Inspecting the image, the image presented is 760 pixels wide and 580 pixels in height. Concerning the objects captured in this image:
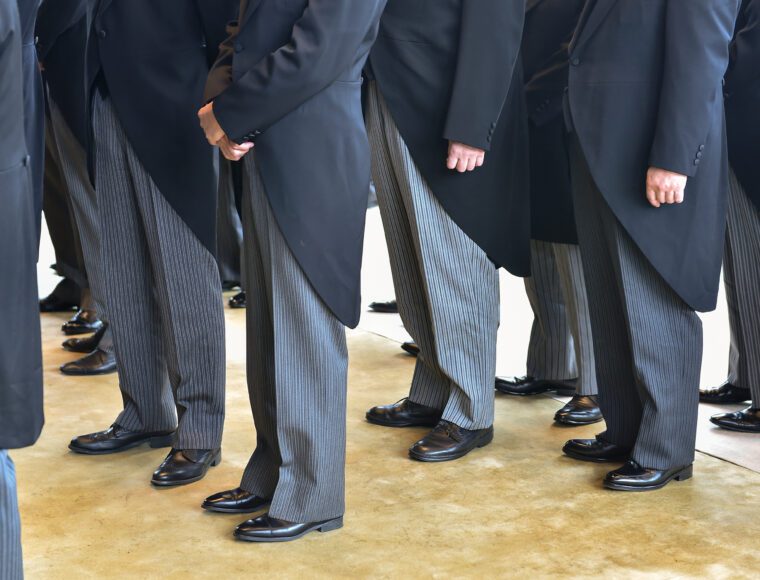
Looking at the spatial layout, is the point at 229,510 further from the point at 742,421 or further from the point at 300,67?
the point at 742,421

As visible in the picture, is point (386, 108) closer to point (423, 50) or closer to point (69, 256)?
point (423, 50)

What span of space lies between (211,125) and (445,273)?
34.1 inches

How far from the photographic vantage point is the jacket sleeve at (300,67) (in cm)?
217

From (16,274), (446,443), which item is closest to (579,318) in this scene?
(446,443)

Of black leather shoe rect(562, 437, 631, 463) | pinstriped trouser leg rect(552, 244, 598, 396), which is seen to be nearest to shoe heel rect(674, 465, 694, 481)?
black leather shoe rect(562, 437, 631, 463)

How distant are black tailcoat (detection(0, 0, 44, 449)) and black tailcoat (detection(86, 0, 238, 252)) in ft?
3.41

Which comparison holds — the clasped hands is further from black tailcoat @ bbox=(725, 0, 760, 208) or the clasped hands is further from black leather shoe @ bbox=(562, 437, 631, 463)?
black tailcoat @ bbox=(725, 0, 760, 208)

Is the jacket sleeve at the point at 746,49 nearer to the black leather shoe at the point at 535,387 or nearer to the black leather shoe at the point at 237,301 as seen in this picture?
the black leather shoe at the point at 535,387

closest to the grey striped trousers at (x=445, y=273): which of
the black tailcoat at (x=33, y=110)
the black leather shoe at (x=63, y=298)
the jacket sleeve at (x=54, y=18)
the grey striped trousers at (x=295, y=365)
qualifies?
the grey striped trousers at (x=295, y=365)

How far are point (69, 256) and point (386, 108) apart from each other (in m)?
1.89

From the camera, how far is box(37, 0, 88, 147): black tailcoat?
368 centimetres

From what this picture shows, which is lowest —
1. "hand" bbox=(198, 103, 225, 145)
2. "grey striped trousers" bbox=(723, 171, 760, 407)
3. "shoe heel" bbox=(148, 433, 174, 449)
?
"shoe heel" bbox=(148, 433, 174, 449)

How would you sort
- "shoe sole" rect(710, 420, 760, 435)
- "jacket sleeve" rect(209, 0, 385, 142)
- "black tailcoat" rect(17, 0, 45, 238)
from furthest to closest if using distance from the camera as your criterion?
"shoe sole" rect(710, 420, 760, 435)
"black tailcoat" rect(17, 0, 45, 238)
"jacket sleeve" rect(209, 0, 385, 142)

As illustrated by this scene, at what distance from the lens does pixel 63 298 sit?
4.67m
